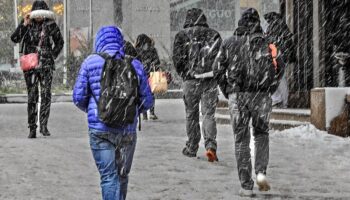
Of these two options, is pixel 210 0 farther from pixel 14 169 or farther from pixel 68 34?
pixel 14 169

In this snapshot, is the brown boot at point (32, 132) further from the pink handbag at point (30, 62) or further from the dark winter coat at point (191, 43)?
the dark winter coat at point (191, 43)

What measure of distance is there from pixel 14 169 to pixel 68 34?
3206 cm

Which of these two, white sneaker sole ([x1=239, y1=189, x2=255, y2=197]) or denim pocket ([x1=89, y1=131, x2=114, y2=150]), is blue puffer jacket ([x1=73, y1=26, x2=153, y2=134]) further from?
white sneaker sole ([x1=239, y1=189, x2=255, y2=197])

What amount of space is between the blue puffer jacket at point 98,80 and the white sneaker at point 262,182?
2.18 metres

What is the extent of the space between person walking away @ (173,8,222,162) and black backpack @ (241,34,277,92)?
8.23ft

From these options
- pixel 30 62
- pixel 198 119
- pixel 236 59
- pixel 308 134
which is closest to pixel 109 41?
pixel 236 59

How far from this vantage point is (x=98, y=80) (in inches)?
235

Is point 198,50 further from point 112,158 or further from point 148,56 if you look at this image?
point 148,56

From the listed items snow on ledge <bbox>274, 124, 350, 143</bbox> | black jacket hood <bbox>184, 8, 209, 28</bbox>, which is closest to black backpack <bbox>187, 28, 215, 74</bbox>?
black jacket hood <bbox>184, 8, 209, 28</bbox>

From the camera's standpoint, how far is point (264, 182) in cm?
796

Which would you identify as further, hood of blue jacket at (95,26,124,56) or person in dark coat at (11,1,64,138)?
person in dark coat at (11,1,64,138)

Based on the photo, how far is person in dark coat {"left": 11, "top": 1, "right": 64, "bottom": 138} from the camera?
42.8ft

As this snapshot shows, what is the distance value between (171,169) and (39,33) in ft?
15.0

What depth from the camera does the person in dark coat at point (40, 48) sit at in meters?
13.0
